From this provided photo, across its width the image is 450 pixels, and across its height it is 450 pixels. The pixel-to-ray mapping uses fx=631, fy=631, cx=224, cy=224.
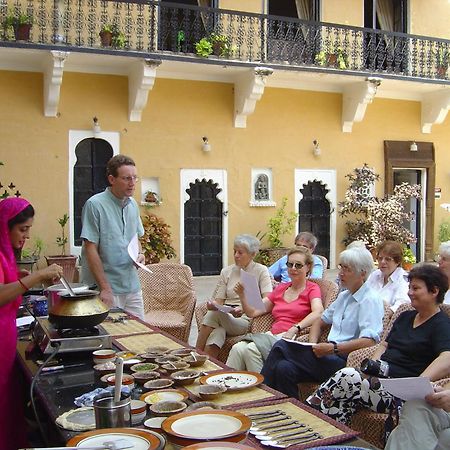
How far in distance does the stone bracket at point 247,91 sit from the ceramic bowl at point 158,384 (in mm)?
9367

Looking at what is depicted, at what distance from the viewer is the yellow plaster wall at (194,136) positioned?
10375 mm

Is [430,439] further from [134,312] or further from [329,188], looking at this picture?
[329,188]

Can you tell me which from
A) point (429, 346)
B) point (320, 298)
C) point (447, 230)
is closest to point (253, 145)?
point (447, 230)

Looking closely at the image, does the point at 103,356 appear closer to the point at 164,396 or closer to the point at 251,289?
the point at 164,396

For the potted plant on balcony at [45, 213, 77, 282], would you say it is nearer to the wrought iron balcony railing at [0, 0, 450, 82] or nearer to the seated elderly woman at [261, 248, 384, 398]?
the wrought iron balcony railing at [0, 0, 450, 82]

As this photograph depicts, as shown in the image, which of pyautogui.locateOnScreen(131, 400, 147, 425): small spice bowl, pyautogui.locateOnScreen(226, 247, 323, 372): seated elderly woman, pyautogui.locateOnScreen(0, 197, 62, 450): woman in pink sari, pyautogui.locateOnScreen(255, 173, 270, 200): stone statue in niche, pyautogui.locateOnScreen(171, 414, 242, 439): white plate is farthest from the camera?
pyautogui.locateOnScreen(255, 173, 270, 200): stone statue in niche

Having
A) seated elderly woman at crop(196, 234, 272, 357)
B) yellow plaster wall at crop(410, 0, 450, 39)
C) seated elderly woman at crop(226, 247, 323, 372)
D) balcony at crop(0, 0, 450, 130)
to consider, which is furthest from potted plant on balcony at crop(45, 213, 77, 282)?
yellow plaster wall at crop(410, 0, 450, 39)

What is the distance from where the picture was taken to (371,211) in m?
12.5

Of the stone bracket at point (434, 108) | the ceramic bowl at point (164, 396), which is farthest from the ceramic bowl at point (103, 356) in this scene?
the stone bracket at point (434, 108)

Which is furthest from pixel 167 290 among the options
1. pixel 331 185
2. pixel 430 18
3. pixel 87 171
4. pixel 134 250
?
pixel 430 18

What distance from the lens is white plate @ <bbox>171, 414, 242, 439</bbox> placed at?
A: 76.9 inches

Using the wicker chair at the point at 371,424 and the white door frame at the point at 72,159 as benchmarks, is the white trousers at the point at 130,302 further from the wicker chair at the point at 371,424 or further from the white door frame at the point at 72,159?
the white door frame at the point at 72,159

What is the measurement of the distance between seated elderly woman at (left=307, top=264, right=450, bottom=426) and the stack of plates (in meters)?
A: 1.46

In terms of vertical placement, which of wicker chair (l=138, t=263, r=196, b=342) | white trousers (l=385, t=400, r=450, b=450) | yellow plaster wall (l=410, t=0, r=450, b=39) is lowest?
white trousers (l=385, t=400, r=450, b=450)
